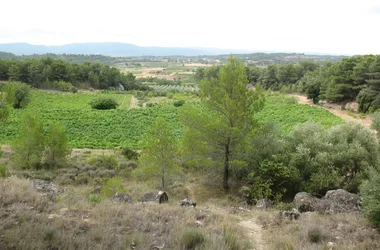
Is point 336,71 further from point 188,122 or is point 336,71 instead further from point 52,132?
point 52,132

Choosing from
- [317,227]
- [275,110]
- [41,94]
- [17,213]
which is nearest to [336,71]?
[275,110]

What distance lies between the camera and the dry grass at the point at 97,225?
659 centimetres

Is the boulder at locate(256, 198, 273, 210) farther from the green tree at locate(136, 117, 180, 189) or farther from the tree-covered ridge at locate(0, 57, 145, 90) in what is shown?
the tree-covered ridge at locate(0, 57, 145, 90)

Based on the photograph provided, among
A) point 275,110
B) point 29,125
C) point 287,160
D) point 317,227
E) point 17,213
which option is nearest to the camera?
→ point 17,213

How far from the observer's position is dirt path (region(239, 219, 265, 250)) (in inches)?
330

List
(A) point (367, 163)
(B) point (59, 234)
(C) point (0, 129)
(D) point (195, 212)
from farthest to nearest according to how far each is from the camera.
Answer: (C) point (0, 129) → (A) point (367, 163) → (D) point (195, 212) → (B) point (59, 234)

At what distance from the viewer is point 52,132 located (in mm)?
23672

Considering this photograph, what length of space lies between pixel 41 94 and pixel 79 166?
2337 inches

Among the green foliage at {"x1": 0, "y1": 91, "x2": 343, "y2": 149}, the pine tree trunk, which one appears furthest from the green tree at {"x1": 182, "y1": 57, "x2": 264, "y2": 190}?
the green foliage at {"x1": 0, "y1": 91, "x2": 343, "y2": 149}

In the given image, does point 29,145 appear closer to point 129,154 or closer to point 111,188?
point 129,154

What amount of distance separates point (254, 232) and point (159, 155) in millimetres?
10178

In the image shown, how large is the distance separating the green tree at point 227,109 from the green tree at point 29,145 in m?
12.5

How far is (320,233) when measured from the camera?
8.70m

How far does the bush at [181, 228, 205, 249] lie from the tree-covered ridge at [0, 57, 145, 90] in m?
92.3
